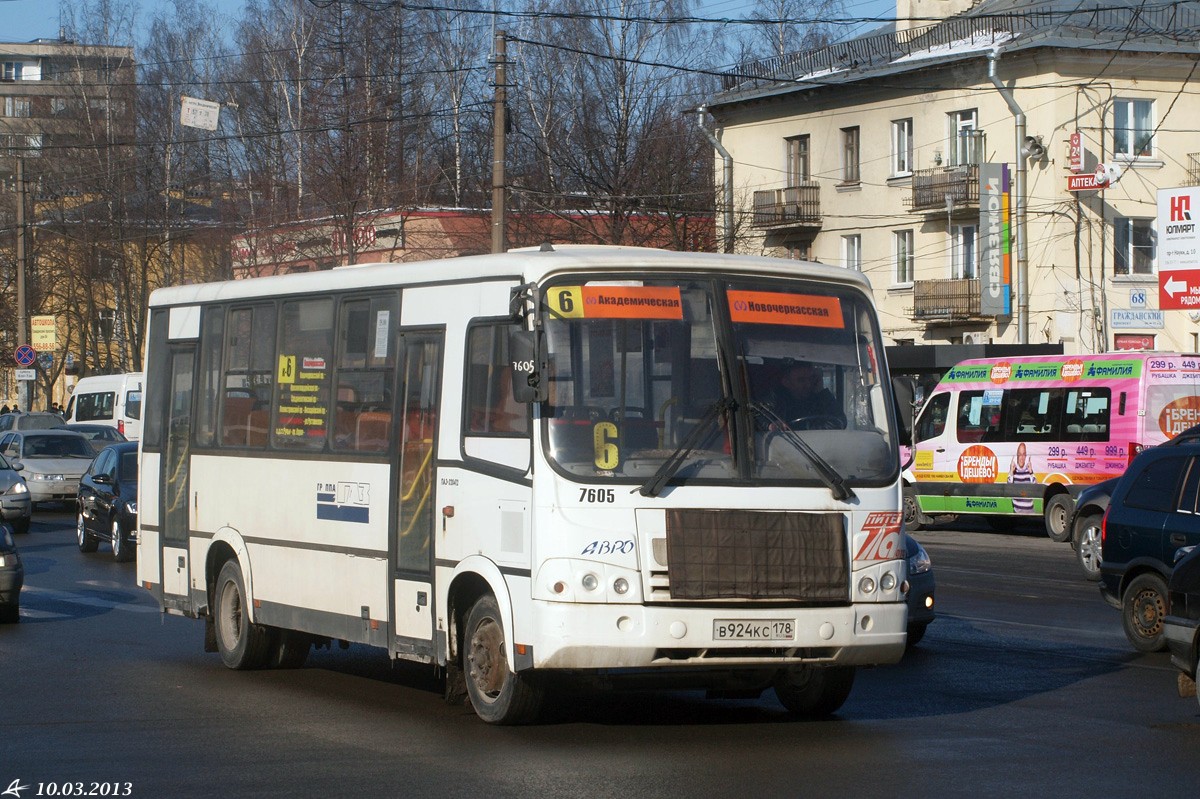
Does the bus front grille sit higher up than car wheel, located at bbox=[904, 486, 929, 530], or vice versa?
the bus front grille

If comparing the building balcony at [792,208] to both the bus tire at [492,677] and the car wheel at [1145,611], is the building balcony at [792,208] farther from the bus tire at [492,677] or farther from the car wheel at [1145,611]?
the bus tire at [492,677]

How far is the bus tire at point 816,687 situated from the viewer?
10328 millimetres

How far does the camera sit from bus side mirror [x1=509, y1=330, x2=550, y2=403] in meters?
9.12

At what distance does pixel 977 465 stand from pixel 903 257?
23831mm

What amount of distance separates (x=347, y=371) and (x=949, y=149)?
39.9 meters

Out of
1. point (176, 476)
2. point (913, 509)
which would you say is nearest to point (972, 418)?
point (913, 509)

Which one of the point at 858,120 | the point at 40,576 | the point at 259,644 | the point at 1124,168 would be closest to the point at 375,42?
the point at 858,120

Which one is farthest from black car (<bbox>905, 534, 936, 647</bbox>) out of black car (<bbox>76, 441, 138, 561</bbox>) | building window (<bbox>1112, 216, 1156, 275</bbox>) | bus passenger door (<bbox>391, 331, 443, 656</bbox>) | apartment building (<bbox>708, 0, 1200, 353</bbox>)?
building window (<bbox>1112, 216, 1156, 275</bbox>)

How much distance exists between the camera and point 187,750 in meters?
9.17

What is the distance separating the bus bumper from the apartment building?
3645cm

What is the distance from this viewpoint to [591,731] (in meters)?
9.85

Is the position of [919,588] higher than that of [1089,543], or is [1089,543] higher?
[919,588]

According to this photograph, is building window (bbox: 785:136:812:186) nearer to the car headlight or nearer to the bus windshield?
the car headlight

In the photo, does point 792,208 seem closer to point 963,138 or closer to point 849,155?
point 849,155
